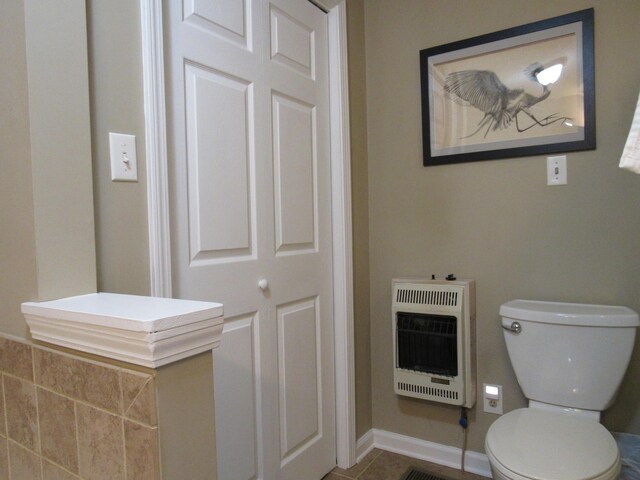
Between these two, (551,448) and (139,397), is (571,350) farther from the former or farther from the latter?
A: (139,397)

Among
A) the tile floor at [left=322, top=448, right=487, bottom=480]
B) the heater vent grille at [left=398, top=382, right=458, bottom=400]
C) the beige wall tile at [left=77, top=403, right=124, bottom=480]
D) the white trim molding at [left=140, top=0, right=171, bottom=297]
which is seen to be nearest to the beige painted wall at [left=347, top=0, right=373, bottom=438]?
the tile floor at [left=322, top=448, right=487, bottom=480]

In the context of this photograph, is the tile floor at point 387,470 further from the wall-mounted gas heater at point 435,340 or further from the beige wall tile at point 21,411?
the beige wall tile at point 21,411

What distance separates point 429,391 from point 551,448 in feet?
2.11

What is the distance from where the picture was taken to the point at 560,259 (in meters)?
1.62

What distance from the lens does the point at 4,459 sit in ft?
2.86

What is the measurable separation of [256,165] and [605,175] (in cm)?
130

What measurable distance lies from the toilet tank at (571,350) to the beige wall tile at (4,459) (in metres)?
1.54

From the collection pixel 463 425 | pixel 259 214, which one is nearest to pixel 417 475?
pixel 463 425

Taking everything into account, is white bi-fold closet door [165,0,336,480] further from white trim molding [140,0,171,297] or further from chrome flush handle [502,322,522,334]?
chrome flush handle [502,322,522,334]

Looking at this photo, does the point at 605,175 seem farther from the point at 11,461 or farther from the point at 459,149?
the point at 11,461

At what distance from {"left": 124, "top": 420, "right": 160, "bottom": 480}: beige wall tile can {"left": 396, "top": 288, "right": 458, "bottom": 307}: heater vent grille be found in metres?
1.35

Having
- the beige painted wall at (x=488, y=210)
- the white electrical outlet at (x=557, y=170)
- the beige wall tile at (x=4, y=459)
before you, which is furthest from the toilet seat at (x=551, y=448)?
the beige wall tile at (x=4, y=459)

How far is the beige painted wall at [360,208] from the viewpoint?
75.7 inches

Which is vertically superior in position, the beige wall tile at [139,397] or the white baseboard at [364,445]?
the beige wall tile at [139,397]
